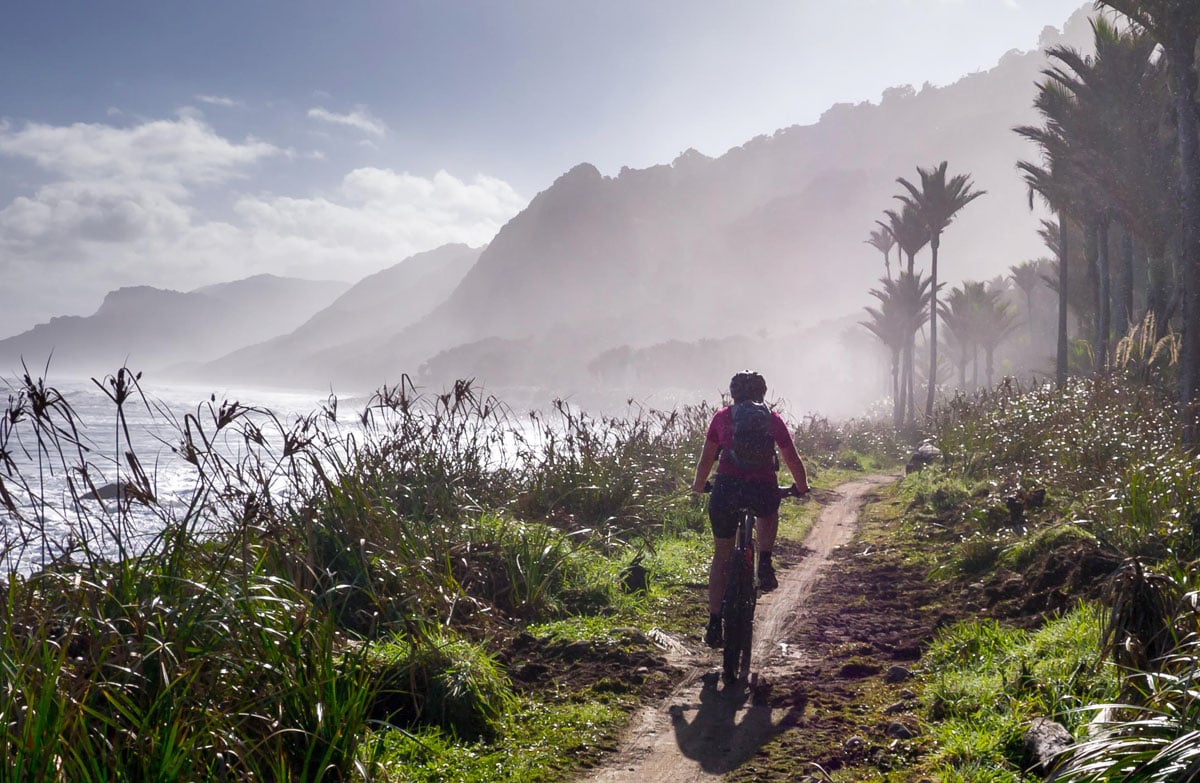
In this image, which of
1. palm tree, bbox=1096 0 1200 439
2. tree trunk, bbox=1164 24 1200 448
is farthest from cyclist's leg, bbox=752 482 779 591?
palm tree, bbox=1096 0 1200 439

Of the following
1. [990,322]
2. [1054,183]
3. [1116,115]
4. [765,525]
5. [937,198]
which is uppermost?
[937,198]

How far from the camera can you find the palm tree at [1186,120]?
13.1 m

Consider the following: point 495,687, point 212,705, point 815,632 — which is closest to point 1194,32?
point 815,632

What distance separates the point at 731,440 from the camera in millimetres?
5539

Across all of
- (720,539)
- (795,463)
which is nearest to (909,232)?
(795,463)

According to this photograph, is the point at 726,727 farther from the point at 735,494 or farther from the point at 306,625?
the point at 306,625

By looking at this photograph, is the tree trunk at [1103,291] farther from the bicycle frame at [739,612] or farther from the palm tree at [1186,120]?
the bicycle frame at [739,612]

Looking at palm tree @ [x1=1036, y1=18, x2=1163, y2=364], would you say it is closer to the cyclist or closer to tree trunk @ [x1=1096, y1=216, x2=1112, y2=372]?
tree trunk @ [x1=1096, y1=216, x2=1112, y2=372]

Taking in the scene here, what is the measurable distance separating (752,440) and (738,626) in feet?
3.79

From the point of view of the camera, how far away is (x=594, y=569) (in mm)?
7195

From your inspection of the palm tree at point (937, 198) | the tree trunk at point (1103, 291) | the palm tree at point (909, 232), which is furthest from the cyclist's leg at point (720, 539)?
the palm tree at point (909, 232)

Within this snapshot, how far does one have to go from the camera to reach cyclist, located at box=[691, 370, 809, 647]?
18.0 feet

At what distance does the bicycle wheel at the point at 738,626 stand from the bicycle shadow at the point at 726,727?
14cm

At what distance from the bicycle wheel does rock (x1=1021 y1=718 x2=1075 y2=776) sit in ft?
6.00
